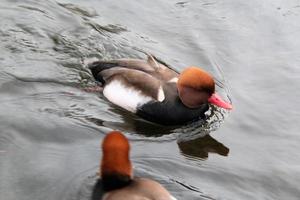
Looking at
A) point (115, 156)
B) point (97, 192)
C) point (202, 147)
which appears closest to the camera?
point (115, 156)

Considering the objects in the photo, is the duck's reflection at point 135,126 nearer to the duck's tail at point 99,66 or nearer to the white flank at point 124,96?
the white flank at point 124,96

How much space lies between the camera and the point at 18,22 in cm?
968

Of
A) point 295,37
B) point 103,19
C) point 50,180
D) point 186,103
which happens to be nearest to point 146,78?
point 186,103

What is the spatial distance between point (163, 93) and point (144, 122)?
0.43 m

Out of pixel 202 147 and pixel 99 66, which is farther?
pixel 99 66

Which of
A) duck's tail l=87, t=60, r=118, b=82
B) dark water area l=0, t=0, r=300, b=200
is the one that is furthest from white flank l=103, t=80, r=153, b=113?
duck's tail l=87, t=60, r=118, b=82

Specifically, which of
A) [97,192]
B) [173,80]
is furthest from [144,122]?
[97,192]

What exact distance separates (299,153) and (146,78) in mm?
1947

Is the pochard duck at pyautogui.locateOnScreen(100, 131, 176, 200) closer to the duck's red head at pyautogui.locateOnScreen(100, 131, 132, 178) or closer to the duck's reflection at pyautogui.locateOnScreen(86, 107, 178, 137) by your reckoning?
the duck's red head at pyautogui.locateOnScreen(100, 131, 132, 178)

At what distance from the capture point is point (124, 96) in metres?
8.19

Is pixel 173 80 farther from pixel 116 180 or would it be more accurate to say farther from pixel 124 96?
pixel 116 180

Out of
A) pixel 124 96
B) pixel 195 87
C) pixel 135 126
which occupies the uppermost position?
pixel 195 87

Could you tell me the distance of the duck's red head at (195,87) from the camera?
7953 millimetres

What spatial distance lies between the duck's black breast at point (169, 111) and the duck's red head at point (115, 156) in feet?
6.86
